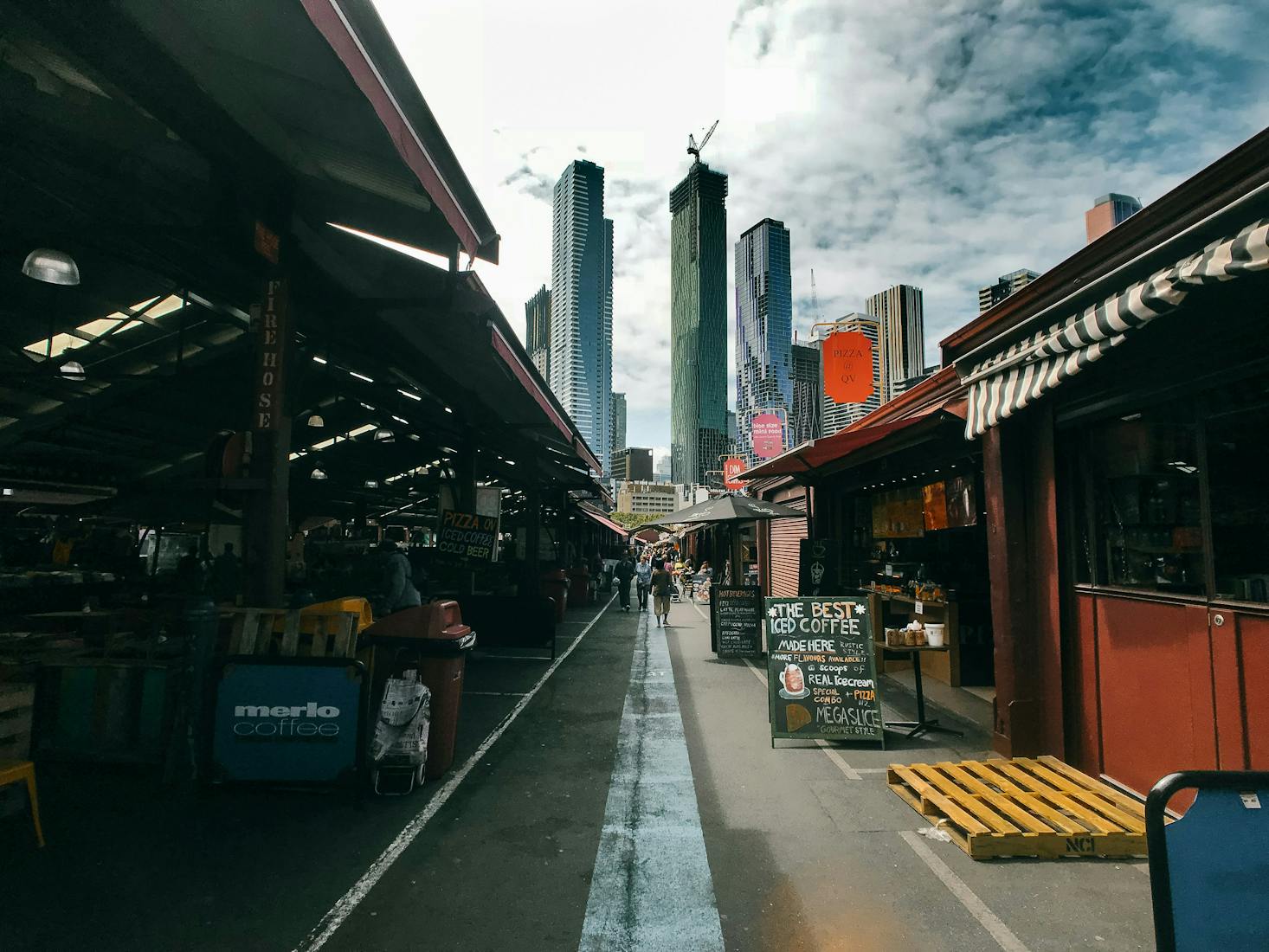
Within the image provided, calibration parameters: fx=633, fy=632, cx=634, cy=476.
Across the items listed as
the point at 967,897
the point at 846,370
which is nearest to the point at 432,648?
the point at 967,897

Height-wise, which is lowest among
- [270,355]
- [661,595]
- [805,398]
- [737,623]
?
[737,623]

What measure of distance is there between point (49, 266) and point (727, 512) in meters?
9.27

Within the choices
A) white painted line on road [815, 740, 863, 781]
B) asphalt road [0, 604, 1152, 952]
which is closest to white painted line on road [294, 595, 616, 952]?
→ asphalt road [0, 604, 1152, 952]

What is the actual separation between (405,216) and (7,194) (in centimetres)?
310

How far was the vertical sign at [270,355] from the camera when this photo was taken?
5.06m

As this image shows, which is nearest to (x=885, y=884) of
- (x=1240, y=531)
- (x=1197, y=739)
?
(x=1197, y=739)

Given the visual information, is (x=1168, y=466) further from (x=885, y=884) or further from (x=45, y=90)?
(x=45, y=90)

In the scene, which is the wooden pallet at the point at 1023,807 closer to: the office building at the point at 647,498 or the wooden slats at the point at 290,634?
the wooden slats at the point at 290,634

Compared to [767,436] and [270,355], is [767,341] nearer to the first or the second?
[767,436]

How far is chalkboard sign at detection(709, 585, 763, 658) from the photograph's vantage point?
11562mm

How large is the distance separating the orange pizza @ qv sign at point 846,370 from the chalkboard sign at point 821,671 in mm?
10257

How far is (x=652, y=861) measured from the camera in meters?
4.03

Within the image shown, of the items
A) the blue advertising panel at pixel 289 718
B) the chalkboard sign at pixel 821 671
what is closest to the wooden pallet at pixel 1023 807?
the chalkboard sign at pixel 821 671

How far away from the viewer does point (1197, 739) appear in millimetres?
4289
